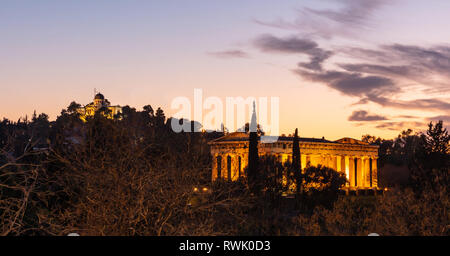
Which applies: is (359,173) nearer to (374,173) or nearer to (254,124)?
(374,173)

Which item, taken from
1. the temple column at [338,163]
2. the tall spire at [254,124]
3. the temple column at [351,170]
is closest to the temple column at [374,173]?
the temple column at [351,170]

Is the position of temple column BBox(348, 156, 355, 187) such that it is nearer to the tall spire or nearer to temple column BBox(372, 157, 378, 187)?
temple column BBox(372, 157, 378, 187)

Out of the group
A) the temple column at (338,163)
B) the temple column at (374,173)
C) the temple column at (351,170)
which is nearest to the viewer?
the temple column at (338,163)

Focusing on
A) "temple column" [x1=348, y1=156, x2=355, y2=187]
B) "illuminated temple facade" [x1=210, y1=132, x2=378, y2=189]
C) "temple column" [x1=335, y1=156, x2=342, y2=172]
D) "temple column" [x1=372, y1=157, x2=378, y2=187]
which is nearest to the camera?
"illuminated temple facade" [x1=210, y1=132, x2=378, y2=189]

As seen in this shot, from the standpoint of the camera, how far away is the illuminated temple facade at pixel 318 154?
254ft

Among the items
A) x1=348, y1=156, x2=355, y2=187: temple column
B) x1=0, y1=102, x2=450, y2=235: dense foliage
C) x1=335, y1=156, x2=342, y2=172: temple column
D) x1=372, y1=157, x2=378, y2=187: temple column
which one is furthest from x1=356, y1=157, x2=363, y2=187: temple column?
x1=0, y1=102, x2=450, y2=235: dense foliage

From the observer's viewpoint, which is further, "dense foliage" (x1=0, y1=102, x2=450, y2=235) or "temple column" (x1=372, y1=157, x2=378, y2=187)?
"temple column" (x1=372, y1=157, x2=378, y2=187)

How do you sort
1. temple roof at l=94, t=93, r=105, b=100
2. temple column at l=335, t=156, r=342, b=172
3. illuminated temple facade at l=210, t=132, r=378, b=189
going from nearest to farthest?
illuminated temple facade at l=210, t=132, r=378, b=189, temple column at l=335, t=156, r=342, b=172, temple roof at l=94, t=93, r=105, b=100

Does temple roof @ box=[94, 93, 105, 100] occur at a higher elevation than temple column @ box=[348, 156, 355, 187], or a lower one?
higher

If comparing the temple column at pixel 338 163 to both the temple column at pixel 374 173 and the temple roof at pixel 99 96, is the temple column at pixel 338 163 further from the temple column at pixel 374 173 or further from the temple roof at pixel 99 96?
the temple roof at pixel 99 96

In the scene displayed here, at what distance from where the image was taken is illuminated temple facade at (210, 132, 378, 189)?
77.6 m

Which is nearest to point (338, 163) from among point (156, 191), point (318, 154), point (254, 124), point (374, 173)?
point (318, 154)
